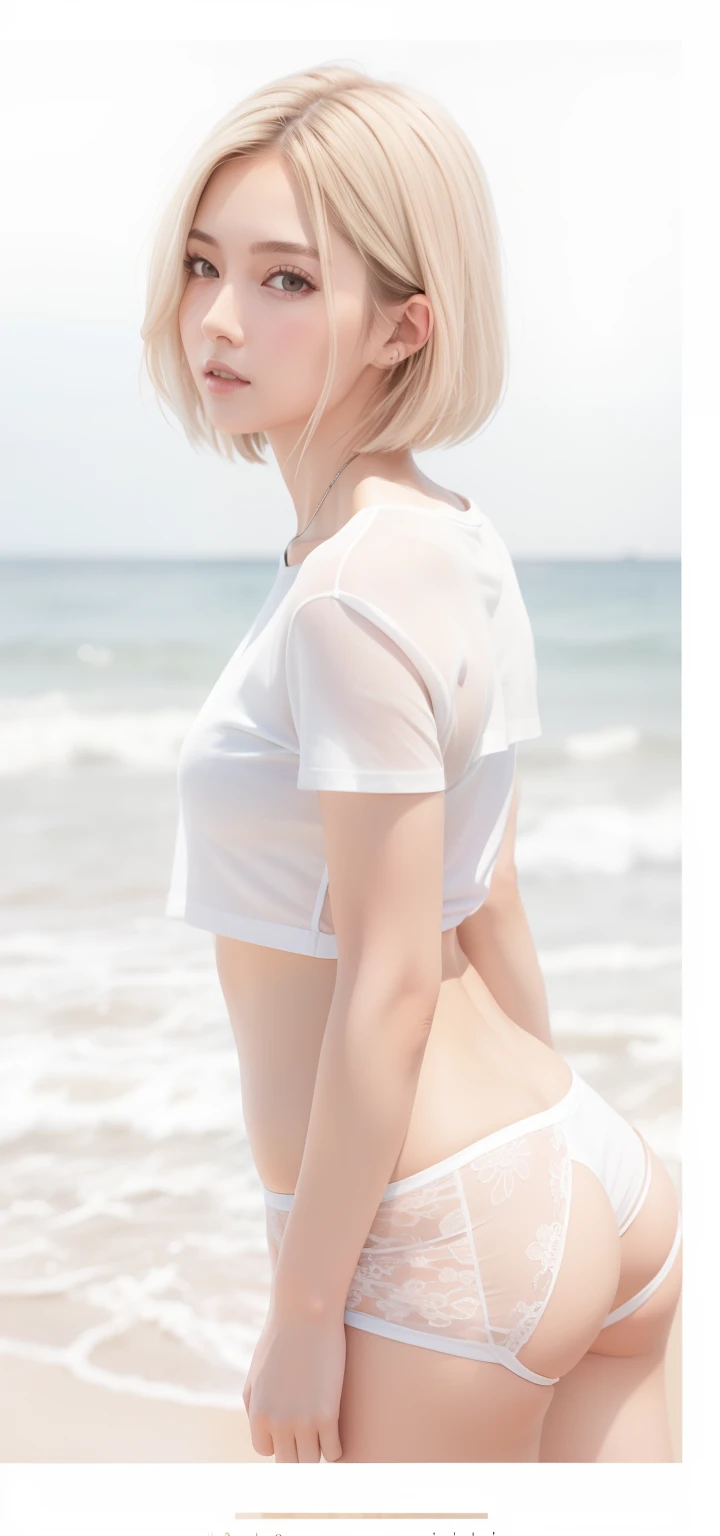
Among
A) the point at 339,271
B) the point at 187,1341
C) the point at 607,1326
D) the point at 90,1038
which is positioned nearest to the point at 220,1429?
the point at 187,1341

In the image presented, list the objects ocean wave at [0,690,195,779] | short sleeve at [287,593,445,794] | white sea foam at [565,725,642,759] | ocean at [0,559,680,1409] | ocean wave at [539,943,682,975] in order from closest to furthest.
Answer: short sleeve at [287,593,445,794] → ocean at [0,559,680,1409] → ocean wave at [539,943,682,975] → white sea foam at [565,725,642,759] → ocean wave at [0,690,195,779]

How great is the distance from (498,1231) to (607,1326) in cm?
24

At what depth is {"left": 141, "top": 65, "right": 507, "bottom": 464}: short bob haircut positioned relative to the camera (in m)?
1.03

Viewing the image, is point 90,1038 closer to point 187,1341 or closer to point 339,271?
point 187,1341

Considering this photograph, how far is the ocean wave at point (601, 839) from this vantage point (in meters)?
6.32

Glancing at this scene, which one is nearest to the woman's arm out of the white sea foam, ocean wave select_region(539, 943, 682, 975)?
ocean wave select_region(539, 943, 682, 975)

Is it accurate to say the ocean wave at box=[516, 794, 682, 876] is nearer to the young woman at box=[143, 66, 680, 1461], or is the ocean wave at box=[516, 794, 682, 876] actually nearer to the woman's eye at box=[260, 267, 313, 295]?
the young woman at box=[143, 66, 680, 1461]

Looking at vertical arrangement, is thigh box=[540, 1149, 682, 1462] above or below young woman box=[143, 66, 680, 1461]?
below

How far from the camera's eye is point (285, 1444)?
3.43 ft

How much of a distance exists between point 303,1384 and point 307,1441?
54 mm

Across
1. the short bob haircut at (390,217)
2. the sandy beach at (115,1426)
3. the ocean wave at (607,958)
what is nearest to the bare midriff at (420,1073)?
the short bob haircut at (390,217)

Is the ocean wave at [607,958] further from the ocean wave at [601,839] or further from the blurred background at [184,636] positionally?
the ocean wave at [601,839]

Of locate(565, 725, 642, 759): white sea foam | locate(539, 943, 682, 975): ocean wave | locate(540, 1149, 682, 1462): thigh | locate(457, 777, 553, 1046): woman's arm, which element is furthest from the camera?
locate(565, 725, 642, 759): white sea foam

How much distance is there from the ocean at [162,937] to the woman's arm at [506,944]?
Answer: 1350 mm
